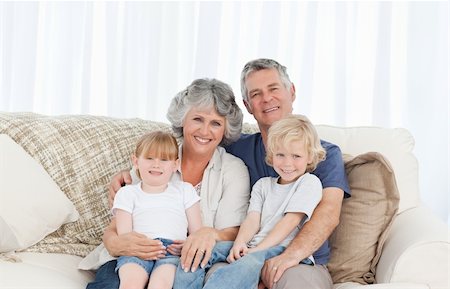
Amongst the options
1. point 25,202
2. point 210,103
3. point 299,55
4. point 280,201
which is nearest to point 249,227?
point 280,201

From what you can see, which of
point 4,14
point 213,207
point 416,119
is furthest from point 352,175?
point 4,14

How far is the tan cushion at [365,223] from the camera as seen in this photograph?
228 cm

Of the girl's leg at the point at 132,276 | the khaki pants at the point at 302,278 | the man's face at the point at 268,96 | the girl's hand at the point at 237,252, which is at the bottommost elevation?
the girl's leg at the point at 132,276

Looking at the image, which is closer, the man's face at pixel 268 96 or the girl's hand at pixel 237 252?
the girl's hand at pixel 237 252

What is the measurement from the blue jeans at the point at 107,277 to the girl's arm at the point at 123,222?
0.36ft

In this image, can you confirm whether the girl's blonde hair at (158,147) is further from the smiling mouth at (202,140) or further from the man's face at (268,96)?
the man's face at (268,96)

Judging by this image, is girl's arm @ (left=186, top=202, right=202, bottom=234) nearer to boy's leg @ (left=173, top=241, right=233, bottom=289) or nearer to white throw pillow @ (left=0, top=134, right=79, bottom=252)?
boy's leg @ (left=173, top=241, right=233, bottom=289)

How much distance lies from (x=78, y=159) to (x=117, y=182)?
0.26m

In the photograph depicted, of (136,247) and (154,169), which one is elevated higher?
(154,169)

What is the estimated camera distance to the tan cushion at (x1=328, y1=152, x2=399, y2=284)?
2.28 m

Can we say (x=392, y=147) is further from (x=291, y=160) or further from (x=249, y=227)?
(x=249, y=227)

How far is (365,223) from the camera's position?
7.55 feet

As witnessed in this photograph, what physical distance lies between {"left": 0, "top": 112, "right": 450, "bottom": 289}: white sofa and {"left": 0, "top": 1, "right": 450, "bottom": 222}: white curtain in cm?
143

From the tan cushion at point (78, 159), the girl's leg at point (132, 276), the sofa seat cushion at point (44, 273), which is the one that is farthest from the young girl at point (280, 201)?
the tan cushion at point (78, 159)
